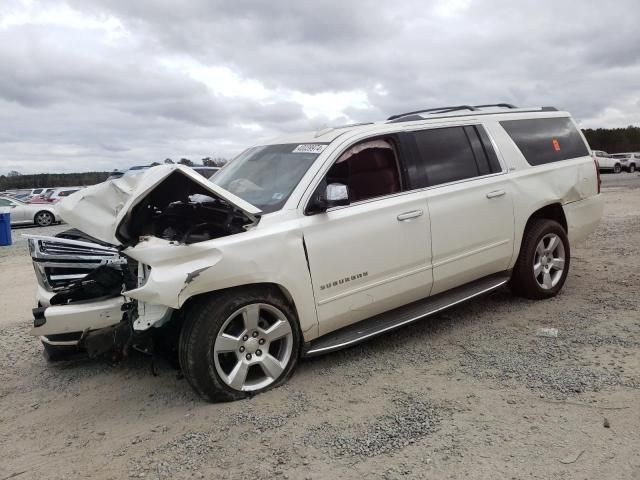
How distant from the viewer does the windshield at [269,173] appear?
4035mm

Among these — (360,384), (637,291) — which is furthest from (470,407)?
(637,291)

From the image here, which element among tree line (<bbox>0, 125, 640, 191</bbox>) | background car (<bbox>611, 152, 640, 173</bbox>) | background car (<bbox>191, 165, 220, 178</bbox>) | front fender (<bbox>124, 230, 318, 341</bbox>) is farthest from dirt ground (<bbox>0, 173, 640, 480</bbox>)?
tree line (<bbox>0, 125, 640, 191</bbox>)

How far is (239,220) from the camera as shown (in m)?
3.77

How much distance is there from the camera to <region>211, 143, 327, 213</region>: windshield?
13.2 ft

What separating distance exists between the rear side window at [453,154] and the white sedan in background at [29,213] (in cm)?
2001

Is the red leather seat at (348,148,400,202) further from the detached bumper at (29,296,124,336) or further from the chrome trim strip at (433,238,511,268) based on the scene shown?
the detached bumper at (29,296,124,336)

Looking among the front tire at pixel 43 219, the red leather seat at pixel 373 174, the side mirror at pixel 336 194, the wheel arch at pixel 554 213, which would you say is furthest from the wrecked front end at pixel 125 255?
the front tire at pixel 43 219

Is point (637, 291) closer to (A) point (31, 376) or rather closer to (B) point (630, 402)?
(B) point (630, 402)

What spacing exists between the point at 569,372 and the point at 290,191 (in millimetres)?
2352

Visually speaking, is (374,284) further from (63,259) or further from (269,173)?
(63,259)

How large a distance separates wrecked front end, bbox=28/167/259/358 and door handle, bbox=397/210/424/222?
123 cm

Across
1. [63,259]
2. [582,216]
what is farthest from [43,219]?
[582,216]

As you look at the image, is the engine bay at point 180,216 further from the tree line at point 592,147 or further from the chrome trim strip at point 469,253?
the tree line at point 592,147

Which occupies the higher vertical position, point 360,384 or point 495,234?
point 495,234
